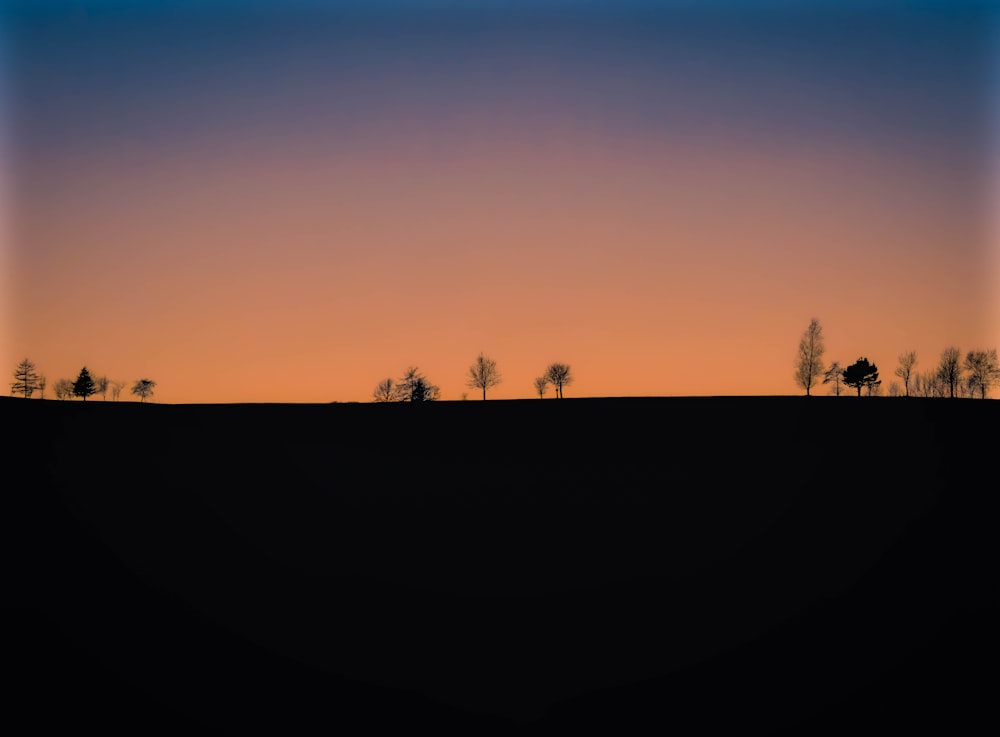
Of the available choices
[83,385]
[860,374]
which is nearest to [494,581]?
[860,374]

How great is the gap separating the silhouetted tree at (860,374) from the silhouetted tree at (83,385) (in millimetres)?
93818

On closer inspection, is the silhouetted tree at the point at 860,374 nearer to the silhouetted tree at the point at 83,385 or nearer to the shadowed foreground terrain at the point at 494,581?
the shadowed foreground terrain at the point at 494,581

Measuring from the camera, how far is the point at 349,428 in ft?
188

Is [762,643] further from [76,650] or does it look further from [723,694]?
[76,650]

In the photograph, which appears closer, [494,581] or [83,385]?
[494,581]

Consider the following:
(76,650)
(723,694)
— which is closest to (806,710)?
(723,694)

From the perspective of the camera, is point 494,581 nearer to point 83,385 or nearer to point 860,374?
point 860,374

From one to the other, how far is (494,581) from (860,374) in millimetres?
75336

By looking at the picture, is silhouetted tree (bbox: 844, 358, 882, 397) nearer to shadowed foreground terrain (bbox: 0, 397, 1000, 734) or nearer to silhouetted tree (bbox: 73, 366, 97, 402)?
shadowed foreground terrain (bbox: 0, 397, 1000, 734)

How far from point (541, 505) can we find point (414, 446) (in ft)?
41.7

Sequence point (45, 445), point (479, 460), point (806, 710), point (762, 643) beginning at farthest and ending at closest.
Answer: point (479, 460)
point (45, 445)
point (762, 643)
point (806, 710)

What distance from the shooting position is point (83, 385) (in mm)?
120188

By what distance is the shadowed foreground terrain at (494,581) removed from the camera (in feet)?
95.1

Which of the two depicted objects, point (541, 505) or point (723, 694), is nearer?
point (723, 694)
